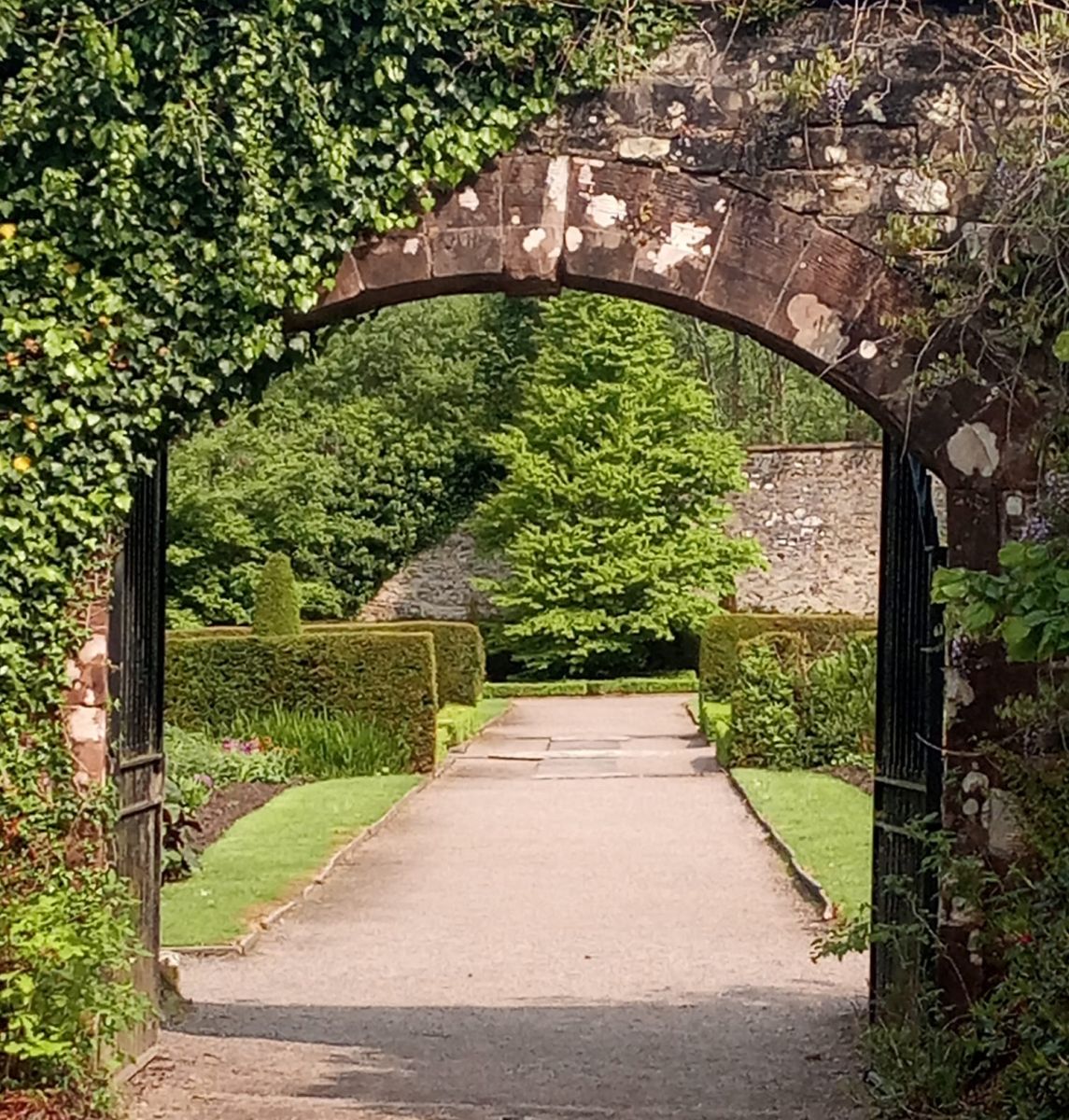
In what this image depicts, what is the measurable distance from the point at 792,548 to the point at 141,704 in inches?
1196

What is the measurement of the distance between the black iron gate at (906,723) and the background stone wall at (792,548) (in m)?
27.4

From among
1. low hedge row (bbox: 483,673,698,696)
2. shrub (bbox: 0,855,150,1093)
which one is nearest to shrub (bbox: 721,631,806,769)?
shrub (bbox: 0,855,150,1093)

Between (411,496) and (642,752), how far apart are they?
16547 millimetres

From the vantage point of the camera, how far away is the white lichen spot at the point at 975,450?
6.39 metres

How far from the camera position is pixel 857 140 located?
644cm

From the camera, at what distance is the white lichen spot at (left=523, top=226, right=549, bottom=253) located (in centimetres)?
650

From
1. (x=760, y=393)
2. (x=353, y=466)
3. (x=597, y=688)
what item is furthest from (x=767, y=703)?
(x=760, y=393)

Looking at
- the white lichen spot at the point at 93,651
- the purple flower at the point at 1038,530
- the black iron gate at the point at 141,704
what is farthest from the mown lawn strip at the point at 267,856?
the purple flower at the point at 1038,530

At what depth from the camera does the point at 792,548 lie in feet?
121

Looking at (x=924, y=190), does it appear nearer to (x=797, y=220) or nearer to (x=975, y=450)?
(x=797, y=220)

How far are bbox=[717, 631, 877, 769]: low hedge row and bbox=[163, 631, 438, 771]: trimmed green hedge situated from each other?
3.52 m

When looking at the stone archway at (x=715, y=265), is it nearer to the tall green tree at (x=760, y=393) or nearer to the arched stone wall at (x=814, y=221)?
the arched stone wall at (x=814, y=221)

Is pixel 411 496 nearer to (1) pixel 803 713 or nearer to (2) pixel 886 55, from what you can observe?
(1) pixel 803 713

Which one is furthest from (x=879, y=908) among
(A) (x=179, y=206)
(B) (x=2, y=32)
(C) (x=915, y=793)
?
(B) (x=2, y=32)
